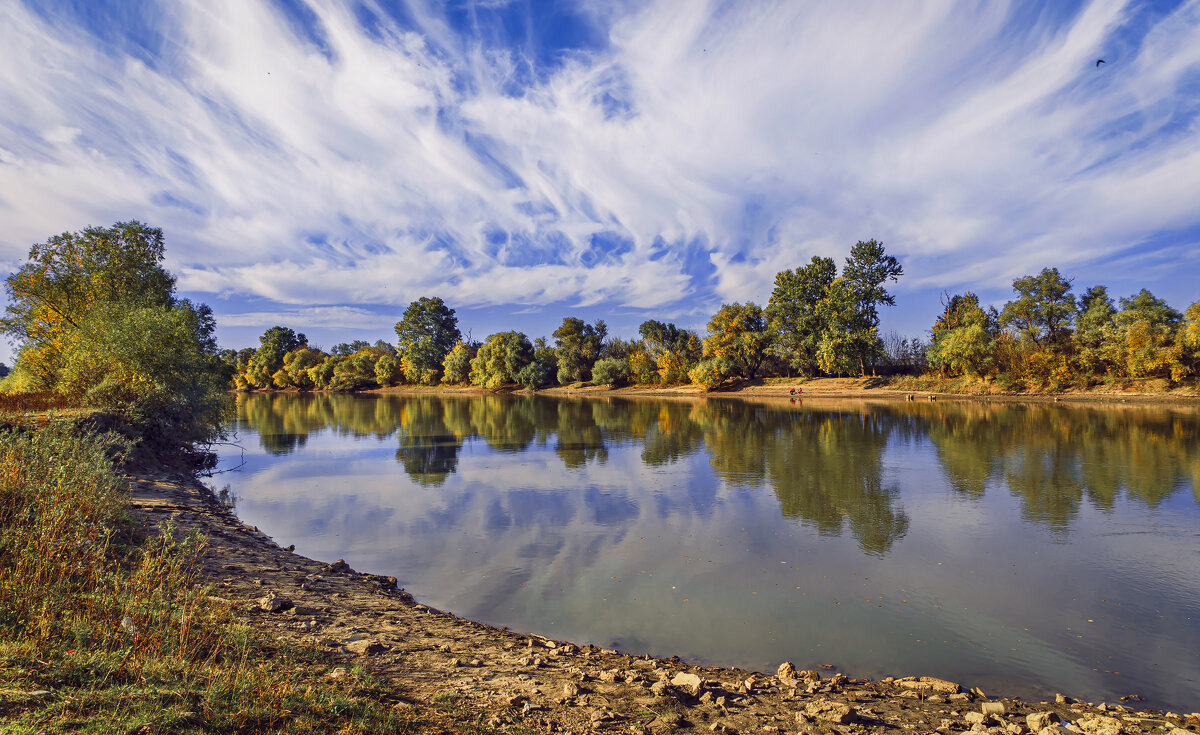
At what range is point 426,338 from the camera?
102 m

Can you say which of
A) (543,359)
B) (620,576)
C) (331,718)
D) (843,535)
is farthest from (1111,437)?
(543,359)

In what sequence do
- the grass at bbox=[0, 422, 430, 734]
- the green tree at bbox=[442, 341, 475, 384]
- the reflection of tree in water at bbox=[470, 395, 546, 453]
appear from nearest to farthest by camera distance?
the grass at bbox=[0, 422, 430, 734]
the reflection of tree in water at bbox=[470, 395, 546, 453]
the green tree at bbox=[442, 341, 475, 384]

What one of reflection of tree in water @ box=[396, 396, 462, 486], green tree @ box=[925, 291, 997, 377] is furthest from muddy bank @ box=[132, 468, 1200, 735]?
green tree @ box=[925, 291, 997, 377]

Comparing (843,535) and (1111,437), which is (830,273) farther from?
(843,535)

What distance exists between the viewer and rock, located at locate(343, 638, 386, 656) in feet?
18.9

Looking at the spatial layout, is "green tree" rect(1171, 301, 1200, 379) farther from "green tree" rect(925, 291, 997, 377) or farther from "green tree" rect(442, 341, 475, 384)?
"green tree" rect(442, 341, 475, 384)

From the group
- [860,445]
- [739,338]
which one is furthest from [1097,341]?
[860,445]

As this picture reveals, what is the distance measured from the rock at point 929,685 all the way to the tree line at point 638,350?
58.8 metres

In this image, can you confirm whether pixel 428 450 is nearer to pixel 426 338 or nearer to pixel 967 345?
pixel 967 345

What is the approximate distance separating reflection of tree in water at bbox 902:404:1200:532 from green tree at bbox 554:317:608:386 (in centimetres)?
5877

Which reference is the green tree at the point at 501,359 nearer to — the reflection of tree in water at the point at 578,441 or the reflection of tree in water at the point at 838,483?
the reflection of tree in water at the point at 578,441

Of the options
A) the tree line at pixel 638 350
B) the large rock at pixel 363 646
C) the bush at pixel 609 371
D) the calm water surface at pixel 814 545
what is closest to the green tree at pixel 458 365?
the tree line at pixel 638 350

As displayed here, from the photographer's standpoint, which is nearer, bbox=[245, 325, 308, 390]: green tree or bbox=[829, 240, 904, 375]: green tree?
bbox=[829, 240, 904, 375]: green tree

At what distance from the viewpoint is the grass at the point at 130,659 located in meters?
3.61
